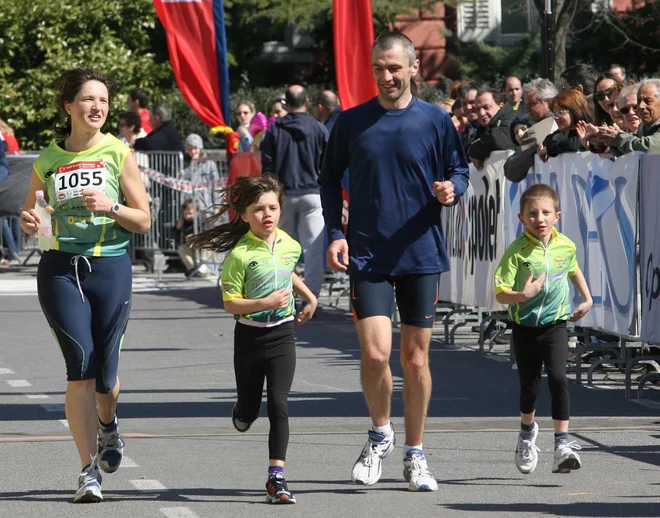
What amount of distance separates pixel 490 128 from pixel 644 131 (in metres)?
2.74

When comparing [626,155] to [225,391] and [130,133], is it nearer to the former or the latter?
[225,391]

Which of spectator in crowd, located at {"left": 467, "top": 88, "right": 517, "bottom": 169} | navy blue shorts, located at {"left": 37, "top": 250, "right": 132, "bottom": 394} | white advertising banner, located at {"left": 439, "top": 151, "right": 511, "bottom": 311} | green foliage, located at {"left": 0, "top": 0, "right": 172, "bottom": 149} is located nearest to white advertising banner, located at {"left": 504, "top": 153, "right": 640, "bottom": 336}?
white advertising banner, located at {"left": 439, "top": 151, "right": 511, "bottom": 311}

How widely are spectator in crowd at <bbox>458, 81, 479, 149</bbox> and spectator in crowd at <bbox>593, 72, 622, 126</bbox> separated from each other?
1888mm

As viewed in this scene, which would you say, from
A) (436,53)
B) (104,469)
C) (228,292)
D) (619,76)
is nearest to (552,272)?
(228,292)

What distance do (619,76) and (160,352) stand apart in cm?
440

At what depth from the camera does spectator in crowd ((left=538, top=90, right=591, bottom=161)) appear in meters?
11.1

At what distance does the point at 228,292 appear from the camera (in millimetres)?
6727

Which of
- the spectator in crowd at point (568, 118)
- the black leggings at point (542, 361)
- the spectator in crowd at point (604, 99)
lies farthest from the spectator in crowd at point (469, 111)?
the black leggings at point (542, 361)

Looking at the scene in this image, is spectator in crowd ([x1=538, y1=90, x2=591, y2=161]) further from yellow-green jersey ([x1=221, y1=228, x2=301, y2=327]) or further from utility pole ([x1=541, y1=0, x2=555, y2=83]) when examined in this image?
yellow-green jersey ([x1=221, y1=228, x2=301, y2=327])

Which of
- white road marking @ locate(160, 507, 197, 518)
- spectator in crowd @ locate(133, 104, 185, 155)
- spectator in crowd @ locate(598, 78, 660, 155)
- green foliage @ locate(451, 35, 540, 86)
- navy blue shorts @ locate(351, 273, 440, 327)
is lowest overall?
white road marking @ locate(160, 507, 197, 518)

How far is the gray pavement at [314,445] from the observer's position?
646 centimetres

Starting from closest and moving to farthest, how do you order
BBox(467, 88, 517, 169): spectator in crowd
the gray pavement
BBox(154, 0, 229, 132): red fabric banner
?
the gray pavement
BBox(467, 88, 517, 169): spectator in crowd
BBox(154, 0, 229, 132): red fabric banner

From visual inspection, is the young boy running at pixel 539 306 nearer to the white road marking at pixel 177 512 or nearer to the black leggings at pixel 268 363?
the black leggings at pixel 268 363

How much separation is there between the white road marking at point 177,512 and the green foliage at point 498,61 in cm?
2546
